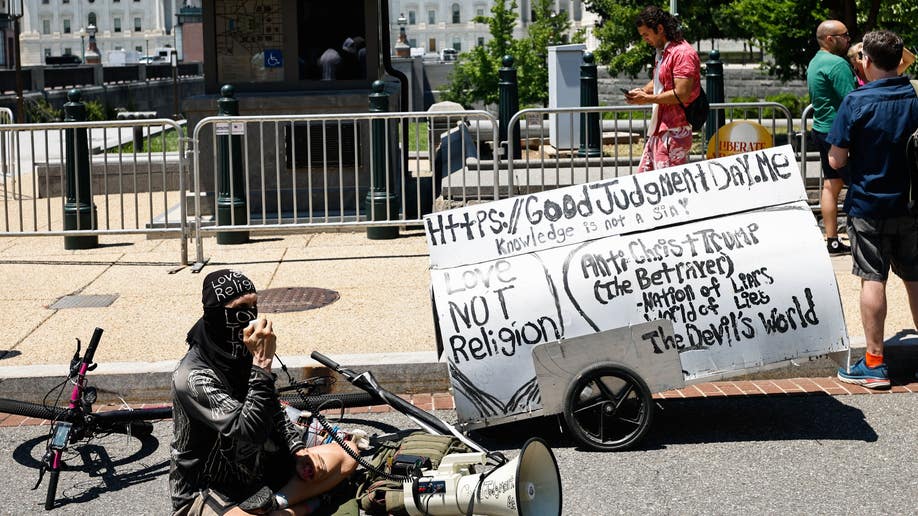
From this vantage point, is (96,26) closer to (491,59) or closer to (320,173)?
(491,59)

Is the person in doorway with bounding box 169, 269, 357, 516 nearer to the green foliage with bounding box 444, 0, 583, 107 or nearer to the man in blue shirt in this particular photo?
the man in blue shirt

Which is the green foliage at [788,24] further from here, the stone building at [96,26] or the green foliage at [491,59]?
the stone building at [96,26]

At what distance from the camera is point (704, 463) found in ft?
19.7

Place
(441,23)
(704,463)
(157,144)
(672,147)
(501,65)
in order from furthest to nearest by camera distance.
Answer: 1. (441,23)
2. (501,65)
3. (157,144)
4. (672,147)
5. (704,463)

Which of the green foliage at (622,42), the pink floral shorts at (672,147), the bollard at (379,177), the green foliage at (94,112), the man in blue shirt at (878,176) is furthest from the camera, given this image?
the green foliage at (94,112)

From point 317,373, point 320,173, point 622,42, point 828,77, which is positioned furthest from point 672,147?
point 622,42

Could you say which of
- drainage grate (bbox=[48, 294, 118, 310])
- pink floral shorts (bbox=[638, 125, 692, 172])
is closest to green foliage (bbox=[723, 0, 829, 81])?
pink floral shorts (bbox=[638, 125, 692, 172])

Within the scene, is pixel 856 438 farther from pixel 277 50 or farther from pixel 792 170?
pixel 277 50

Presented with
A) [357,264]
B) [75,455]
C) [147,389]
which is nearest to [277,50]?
[357,264]

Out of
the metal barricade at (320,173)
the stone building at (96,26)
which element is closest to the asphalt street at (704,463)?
the metal barricade at (320,173)

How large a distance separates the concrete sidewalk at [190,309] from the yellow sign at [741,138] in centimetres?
114

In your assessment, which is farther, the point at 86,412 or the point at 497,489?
the point at 86,412

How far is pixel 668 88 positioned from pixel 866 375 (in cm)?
254

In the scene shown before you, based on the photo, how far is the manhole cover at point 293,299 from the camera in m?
8.94
